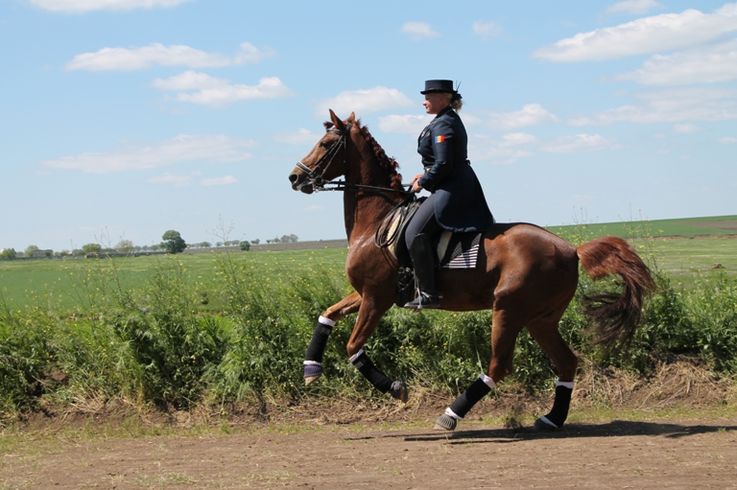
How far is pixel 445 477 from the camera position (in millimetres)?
6668

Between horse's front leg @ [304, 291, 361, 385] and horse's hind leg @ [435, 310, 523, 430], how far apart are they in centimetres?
140

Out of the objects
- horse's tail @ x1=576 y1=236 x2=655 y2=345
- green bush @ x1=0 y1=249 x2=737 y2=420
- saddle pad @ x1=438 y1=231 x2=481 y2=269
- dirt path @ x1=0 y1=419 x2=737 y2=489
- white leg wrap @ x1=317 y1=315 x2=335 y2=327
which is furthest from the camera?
green bush @ x1=0 y1=249 x2=737 y2=420

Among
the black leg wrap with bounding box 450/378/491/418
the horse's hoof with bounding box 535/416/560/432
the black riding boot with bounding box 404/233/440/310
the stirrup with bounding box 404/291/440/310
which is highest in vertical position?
the black riding boot with bounding box 404/233/440/310

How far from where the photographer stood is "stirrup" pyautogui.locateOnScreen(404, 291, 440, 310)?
335 inches

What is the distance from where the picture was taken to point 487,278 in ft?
27.8

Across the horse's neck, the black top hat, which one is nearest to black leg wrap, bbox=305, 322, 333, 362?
the horse's neck

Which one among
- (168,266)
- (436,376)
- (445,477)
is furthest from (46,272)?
(445,477)

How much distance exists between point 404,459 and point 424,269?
186 cm

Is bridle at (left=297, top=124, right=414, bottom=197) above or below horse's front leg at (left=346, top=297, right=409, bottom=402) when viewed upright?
above

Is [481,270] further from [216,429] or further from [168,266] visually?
[168,266]

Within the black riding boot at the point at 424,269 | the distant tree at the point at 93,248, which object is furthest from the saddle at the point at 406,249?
the distant tree at the point at 93,248

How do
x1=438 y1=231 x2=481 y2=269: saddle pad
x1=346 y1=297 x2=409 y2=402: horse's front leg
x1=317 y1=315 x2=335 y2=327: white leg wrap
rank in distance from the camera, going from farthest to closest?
1. x1=317 y1=315 x2=335 y2=327: white leg wrap
2. x1=346 y1=297 x2=409 y2=402: horse's front leg
3. x1=438 y1=231 x2=481 y2=269: saddle pad

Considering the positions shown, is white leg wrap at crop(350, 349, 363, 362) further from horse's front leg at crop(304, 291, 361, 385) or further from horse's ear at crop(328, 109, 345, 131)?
horse's ear at crop(328, 109, 345, 131)

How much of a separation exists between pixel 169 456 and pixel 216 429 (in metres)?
1.99
